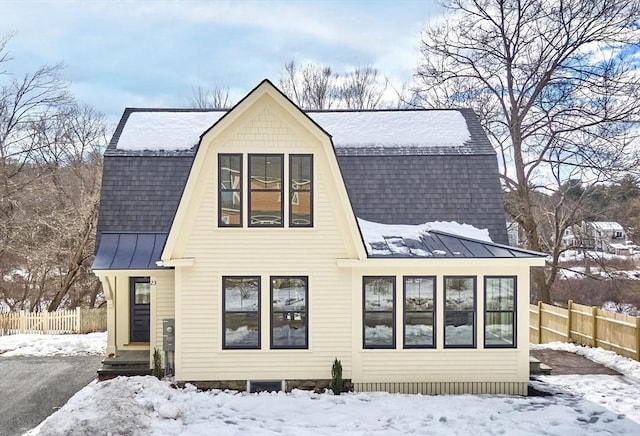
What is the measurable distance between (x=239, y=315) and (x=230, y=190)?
8.40 ft

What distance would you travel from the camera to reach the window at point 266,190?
10.1m

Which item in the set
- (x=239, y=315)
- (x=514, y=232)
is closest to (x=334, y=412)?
(x=239, y=315)

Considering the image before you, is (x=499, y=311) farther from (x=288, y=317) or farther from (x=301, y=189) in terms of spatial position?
(x=301, y=189)

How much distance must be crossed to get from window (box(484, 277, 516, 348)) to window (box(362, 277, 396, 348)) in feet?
6.34

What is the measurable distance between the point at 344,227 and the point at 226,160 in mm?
2789

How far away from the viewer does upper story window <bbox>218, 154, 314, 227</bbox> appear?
1009 cm

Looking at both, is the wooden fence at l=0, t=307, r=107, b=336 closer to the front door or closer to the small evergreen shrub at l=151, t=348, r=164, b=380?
the front door

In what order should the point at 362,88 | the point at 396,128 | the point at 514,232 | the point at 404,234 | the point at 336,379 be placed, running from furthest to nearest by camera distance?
the point at 362,88, the point at 514,232, the point at 396,128, the point at 404,234, the point at 336,379

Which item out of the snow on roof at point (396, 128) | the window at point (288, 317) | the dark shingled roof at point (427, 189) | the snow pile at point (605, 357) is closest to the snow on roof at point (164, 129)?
the snow on roof at point (396, 128)

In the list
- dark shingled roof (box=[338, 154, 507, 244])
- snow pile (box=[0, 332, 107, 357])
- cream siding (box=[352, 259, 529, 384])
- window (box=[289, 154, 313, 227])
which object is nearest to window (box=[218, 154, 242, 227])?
window (box=[289, 154, 313, 227])

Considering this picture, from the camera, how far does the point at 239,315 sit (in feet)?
32.8

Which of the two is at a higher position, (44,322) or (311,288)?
(311,288)

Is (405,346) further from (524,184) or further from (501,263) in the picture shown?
(524,184)

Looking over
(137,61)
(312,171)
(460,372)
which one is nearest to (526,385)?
(460,372)
